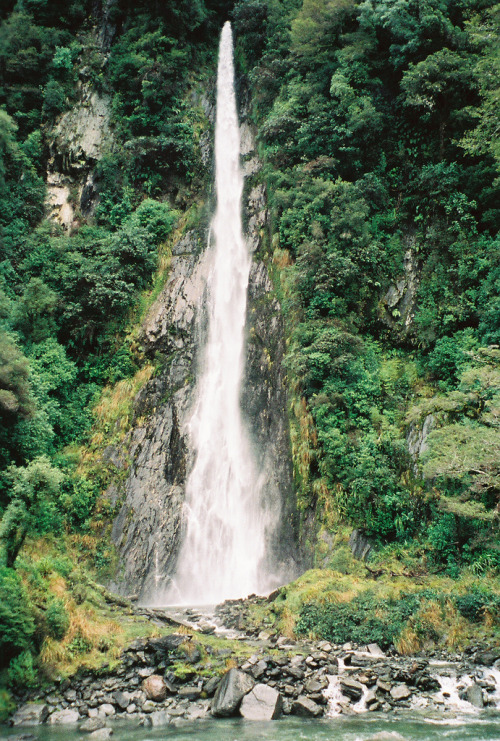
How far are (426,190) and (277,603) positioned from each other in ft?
42.7

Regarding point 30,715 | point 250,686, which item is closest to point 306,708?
point 250,686

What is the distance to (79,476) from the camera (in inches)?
610

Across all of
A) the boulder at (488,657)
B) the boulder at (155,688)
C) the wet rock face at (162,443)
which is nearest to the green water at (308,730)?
the boulder at (155,688)

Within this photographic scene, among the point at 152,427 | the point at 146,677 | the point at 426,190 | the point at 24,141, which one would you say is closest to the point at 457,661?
the point at 146,677

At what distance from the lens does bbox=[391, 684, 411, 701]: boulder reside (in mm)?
6715

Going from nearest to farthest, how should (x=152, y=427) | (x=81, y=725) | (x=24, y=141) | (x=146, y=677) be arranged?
(x=81, y=725) < (x=146, y=677) < (x=152, y=427) < (x=24, y=141)

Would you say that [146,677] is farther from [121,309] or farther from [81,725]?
[121,309]

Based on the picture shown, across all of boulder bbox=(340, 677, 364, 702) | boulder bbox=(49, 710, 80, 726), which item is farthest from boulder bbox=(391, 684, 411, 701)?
boulder bbox=(49, 710, 80, 726)

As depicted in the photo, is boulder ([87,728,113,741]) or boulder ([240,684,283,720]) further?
boulder ([240,684,283,720])

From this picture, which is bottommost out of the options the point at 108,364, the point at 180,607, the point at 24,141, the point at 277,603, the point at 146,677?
the point at 180,607

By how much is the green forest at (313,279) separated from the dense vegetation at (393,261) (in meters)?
0.06

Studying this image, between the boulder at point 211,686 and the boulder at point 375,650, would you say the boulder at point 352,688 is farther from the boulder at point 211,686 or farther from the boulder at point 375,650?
the boulder at point 211,686

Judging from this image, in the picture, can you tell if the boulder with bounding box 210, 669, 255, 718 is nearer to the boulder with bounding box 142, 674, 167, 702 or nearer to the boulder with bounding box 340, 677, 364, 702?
the boulder with bounding box 142, 674, 167, 702

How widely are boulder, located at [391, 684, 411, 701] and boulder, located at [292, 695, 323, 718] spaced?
3.51ft
